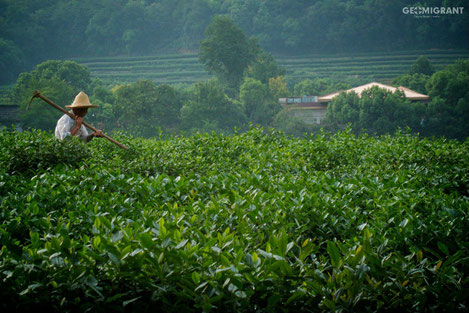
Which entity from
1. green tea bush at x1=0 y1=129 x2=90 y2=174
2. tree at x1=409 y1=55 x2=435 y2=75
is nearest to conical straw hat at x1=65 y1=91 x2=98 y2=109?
green tea bush at x1=0 y1=129 x2=90 y2=174

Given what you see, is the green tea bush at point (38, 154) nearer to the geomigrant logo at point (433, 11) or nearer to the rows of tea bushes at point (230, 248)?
the rows of tea bushes at point (230, 248)

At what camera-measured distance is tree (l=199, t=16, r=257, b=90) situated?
48406 millimetres

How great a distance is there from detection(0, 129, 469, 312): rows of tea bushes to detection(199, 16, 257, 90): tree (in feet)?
150

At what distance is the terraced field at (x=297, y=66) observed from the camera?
5547 centimetres

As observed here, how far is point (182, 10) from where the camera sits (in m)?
66.1

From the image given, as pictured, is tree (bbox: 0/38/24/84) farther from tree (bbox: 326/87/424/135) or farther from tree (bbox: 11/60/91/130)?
tree (bbox: 326/87/424/135)

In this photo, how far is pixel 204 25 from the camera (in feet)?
213

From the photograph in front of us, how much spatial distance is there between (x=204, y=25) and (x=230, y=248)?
66295 millimetres

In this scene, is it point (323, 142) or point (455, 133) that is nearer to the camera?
point (323, 142)

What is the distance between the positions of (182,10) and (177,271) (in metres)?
68.7

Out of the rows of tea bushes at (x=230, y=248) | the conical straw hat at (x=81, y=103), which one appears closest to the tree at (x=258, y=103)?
the conical straw hat at (x=81, y=103)

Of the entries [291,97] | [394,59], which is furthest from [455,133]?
[394,59]

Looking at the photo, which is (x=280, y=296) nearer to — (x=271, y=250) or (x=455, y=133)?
(x=271, y=250)

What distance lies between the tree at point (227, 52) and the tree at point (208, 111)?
882cm
